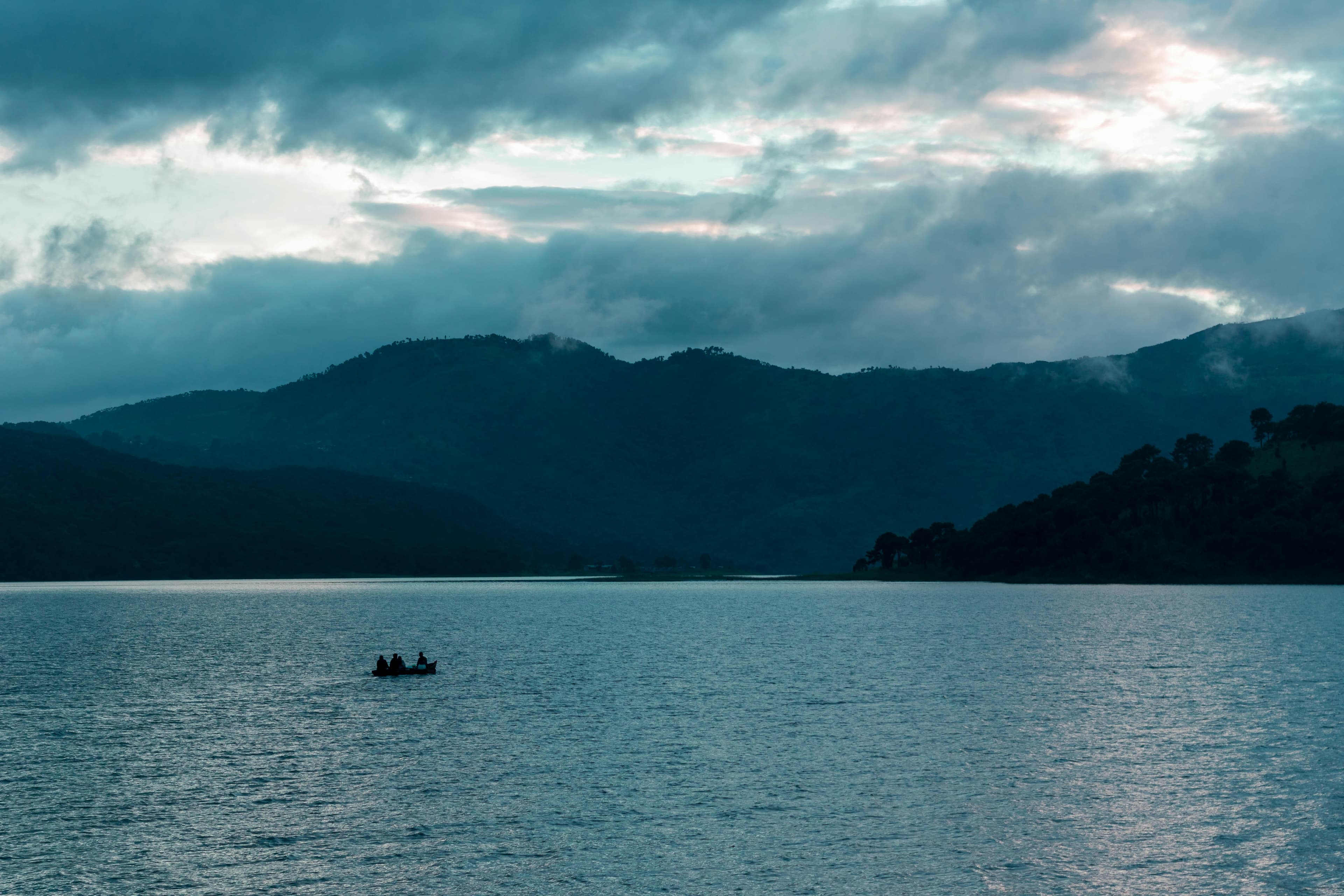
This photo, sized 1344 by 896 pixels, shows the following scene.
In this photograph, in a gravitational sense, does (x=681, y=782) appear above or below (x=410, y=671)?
below

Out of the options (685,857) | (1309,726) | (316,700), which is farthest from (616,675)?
(685,857)

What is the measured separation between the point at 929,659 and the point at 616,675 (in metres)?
44.2

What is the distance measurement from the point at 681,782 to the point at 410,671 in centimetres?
7218

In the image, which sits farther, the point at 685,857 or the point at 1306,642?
the point at 1306,642

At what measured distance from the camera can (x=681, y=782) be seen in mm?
77500

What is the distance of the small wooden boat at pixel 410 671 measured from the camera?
463ft

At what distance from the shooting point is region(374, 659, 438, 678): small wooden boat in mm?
141125

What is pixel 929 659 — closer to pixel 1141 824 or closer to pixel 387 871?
pixel 1141 824

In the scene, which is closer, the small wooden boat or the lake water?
the lake water

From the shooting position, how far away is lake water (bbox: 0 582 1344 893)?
56.8 meters

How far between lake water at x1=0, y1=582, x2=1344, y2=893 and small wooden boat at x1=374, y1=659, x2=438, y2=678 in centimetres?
122

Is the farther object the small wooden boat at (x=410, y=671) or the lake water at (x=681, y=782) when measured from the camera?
the small wooden boat at (x=410, y=671)

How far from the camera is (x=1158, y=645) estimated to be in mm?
175625

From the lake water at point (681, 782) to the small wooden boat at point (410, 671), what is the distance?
122 cm
